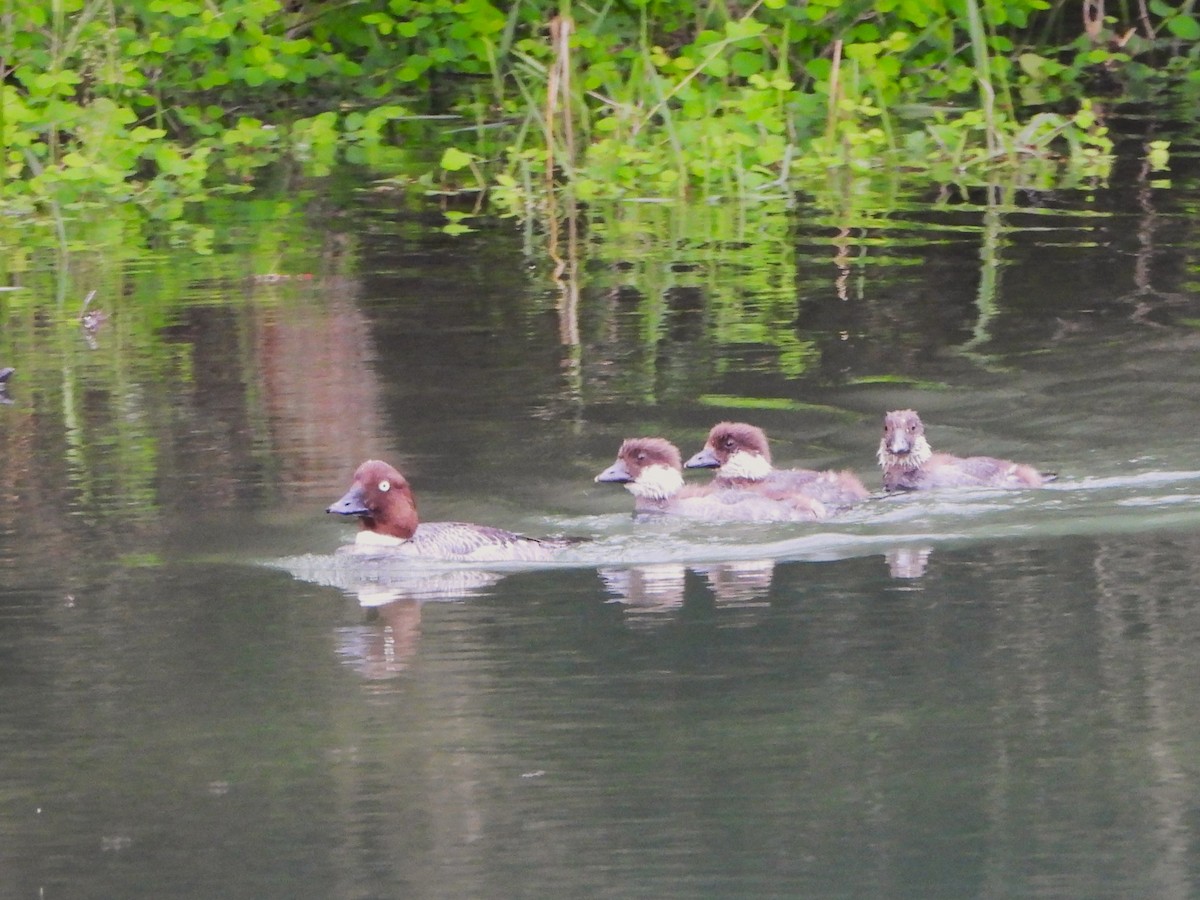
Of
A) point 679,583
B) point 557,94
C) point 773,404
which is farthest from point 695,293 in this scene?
point 679,583

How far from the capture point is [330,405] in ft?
33.0

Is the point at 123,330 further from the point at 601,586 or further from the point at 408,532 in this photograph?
the point at 601,586

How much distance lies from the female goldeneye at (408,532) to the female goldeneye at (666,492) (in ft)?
1.77

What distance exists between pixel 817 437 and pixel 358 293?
3.44m

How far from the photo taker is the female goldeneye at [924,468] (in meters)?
8.66

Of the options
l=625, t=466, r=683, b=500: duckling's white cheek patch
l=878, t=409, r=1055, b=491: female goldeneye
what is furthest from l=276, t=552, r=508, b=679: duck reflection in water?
l=878, t=409, r=1055, b=491: female goldeneye

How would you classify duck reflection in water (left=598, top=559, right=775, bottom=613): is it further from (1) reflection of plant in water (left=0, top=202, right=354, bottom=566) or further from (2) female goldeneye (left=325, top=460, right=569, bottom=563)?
(1) reflection of plant in water (left=0, top=202, right=354, bottom=566)

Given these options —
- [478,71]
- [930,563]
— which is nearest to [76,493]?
[930,563]

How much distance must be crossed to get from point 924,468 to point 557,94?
6.89 meters

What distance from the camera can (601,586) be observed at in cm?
764

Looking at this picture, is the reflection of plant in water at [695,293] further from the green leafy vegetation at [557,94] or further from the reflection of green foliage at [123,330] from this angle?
the reflection of green foliage at [123,330]

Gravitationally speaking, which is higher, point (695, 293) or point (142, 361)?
point (695, 293)

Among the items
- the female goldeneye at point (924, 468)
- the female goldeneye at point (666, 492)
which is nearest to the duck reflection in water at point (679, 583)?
the female goldeneye at point (666, 492)

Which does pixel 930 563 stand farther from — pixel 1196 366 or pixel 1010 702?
pixel 1196 366
